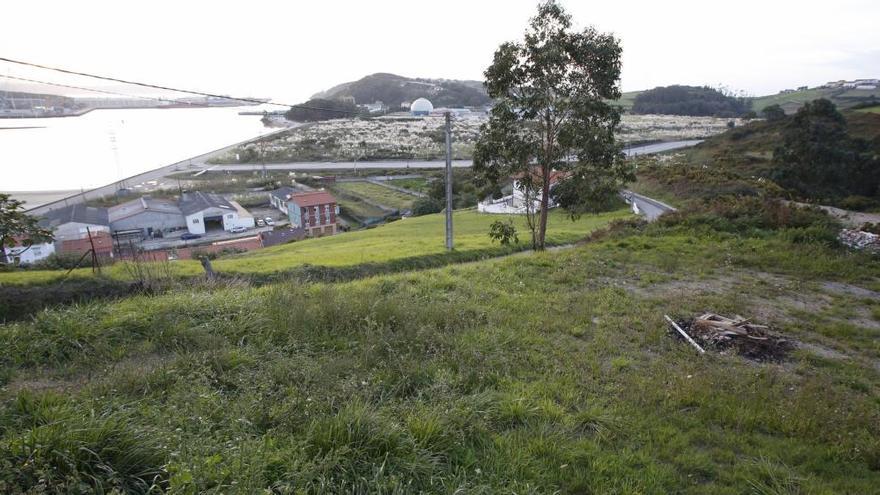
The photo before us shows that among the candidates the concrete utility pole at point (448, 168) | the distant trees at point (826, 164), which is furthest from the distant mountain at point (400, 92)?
the concrete utility pole at point (448, 168)

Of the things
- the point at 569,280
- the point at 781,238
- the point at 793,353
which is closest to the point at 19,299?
the point at 569,280

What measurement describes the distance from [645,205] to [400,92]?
12489 centimetres

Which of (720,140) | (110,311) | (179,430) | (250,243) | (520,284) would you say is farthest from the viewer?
(720,140)

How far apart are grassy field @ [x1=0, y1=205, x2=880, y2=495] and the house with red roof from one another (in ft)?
86.8

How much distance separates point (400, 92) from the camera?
5576 inches

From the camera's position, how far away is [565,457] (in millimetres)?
3318

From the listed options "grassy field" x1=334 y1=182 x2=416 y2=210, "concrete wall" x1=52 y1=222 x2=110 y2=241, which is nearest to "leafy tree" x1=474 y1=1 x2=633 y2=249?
"concrete wall" x1=52 y1=222 x2=110 y2=241

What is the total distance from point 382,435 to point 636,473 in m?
1.77

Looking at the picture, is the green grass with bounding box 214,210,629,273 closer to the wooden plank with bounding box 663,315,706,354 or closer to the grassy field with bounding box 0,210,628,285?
the grassy field with bounding box 0,210,628,285

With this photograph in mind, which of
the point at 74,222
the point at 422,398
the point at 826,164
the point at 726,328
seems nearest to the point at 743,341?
the point at 726,328

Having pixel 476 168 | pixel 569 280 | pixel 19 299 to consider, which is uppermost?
pixel 476 168

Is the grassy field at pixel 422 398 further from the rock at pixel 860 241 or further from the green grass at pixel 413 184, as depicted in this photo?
the green grass at pixel 413 184

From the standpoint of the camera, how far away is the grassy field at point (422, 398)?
2664 mm

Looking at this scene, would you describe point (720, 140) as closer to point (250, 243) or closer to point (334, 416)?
point (250, 243)
